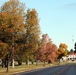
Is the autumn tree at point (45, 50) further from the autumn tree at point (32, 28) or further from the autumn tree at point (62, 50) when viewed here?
the autumn tree at point (62, 50)

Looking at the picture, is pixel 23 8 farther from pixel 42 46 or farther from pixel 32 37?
pixel 42 46

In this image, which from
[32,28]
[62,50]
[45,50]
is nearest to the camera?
[32,28]

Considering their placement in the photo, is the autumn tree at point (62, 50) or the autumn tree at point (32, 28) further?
the autumn tree at point (62, 50)

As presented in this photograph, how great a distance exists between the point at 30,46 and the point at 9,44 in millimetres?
9754

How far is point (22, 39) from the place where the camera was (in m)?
53.2

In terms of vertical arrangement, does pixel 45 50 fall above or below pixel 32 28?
below

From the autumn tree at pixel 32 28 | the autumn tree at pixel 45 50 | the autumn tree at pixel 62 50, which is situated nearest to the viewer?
the autumn tree at pixel 32 28

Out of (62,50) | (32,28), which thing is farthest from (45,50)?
(62,50)

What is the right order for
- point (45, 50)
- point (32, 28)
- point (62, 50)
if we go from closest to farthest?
point (32, 28), point (45, 50), point (62, 50)

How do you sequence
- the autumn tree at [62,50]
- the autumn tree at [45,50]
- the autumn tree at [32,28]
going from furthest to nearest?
1. the autumn tree at [62,50]
2. the autumn tree at [45,50]
3. the autumn tree at [32,28]

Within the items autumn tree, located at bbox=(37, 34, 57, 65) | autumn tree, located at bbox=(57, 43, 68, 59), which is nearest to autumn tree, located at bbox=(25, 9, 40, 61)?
autumn tree, located at bbox=(37, 34, 57, 65)

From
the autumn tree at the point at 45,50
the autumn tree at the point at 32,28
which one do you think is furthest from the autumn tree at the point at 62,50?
the autumn tree at the point at 32,28

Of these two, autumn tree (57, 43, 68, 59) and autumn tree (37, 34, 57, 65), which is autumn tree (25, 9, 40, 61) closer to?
autumn tree (37, 34, 57, 65)

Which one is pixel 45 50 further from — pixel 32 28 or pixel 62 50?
pixel 62 50
